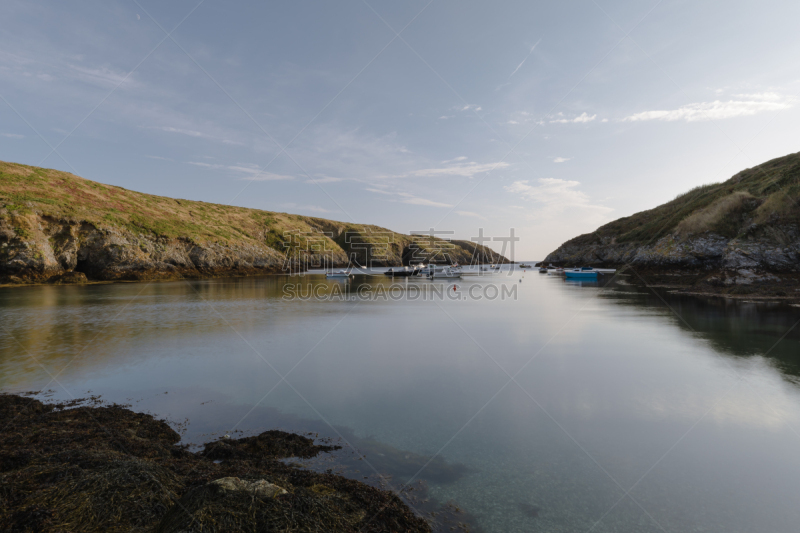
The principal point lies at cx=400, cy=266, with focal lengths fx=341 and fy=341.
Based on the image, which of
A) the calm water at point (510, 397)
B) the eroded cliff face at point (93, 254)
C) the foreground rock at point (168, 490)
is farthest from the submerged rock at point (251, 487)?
the eroded cliff face at point (93, 254)

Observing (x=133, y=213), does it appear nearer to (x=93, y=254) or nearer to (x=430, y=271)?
(x=93, y=254)

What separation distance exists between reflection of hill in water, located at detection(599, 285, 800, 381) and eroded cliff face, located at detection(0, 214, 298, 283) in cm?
6171

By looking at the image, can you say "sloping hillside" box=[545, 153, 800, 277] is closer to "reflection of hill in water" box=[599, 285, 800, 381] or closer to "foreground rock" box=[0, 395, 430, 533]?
"reflection of hill in water" box=[599, 285, 800, 381]

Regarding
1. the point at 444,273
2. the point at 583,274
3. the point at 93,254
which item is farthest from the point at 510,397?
the point at 444,273

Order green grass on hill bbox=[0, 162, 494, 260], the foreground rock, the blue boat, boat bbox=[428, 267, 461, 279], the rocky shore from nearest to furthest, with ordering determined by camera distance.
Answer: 1. the foreground rock
2. the rocky shore
3. green grass on hill bbox=[0, 162, 494, 260]
4. the blue boat
5. boat bbox=[428, 267, 461, 279]

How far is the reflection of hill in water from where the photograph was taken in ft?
43.0

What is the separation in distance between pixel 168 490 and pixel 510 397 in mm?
7754

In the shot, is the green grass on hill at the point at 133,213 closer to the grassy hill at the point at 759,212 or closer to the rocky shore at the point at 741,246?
the rocky shore at the point at 741,246

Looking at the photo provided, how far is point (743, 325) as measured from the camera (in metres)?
18.1

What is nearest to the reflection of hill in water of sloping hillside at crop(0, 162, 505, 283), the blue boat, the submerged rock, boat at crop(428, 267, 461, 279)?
the submerged rock

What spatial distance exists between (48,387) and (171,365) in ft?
9.78

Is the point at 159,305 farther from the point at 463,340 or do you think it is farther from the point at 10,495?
the point at 10,495

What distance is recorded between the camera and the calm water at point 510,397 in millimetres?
5277

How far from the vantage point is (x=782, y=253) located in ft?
96.3
